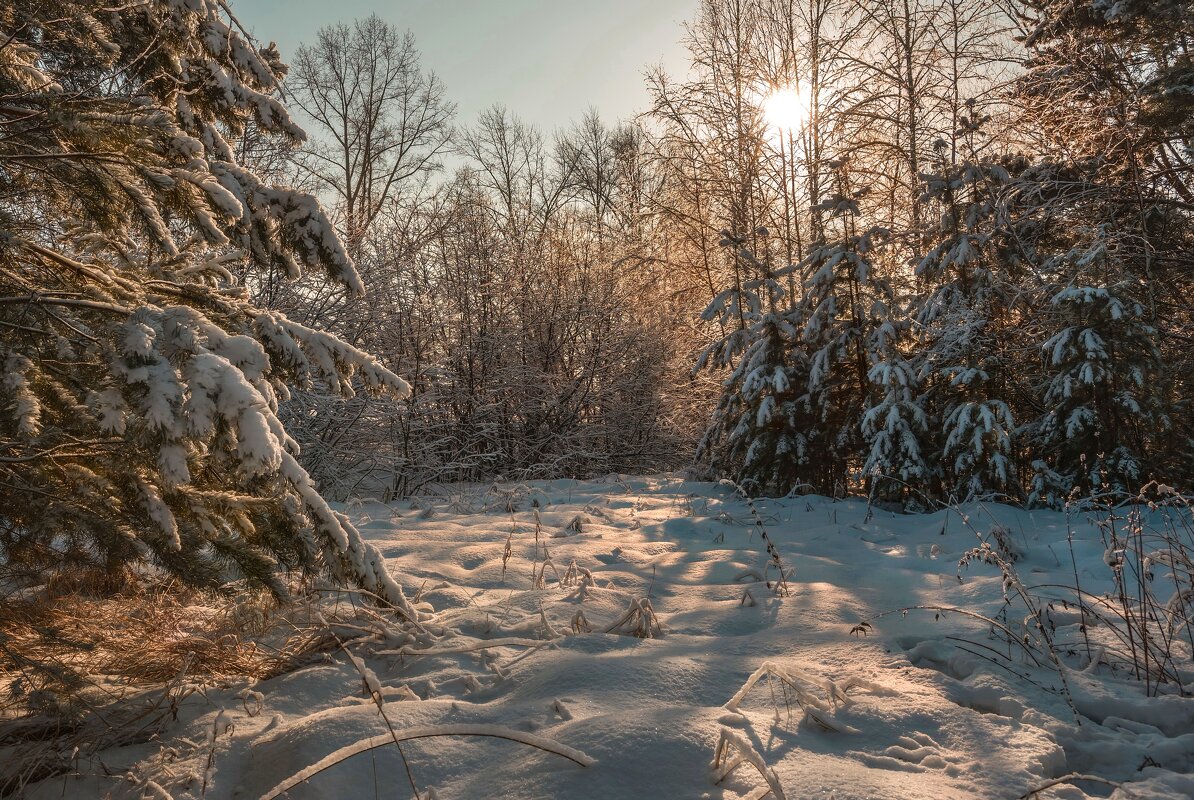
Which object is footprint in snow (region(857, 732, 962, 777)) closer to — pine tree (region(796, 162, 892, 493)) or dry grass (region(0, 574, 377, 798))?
dry grass (region(0, 574, 377, 798))

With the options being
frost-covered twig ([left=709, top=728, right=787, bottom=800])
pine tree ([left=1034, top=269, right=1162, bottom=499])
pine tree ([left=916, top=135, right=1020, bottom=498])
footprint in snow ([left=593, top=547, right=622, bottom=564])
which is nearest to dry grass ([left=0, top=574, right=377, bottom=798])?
frost-covered twig ([left=709, top=728, right=787, bottom=800])

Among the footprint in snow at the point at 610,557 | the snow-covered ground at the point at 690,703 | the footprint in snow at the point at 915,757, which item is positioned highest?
the footprint in snow at the point at 610,557

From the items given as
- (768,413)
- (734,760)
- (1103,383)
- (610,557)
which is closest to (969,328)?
(1103,383)

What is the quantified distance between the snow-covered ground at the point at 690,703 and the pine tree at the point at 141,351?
46 centimetres

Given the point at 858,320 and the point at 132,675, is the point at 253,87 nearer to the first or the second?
the point at 132,675

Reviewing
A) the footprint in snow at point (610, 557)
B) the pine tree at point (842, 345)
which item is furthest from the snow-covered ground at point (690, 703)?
the pine tree at point (842, 345)

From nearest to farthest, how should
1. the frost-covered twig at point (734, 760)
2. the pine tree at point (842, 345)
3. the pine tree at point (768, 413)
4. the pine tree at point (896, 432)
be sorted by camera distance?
the frost-covered twig at point (734, 760)
the pine tree at point (896, 432)
the pine tree at point (842, 345)
the pine tree at point (768, 413)

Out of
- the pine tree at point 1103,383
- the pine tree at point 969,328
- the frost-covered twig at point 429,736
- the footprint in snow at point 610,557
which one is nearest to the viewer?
the frost-covered twig at point 429,736

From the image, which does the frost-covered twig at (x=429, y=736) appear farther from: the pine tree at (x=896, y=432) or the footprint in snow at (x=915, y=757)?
the pine tree at (x=896, y=432)

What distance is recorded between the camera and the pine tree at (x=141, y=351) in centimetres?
189

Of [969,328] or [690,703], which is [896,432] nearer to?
[969,328]

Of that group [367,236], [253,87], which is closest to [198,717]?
[253,87]

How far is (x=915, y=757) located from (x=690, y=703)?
2.12 feet

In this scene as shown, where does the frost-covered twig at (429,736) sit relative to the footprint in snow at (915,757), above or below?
above
